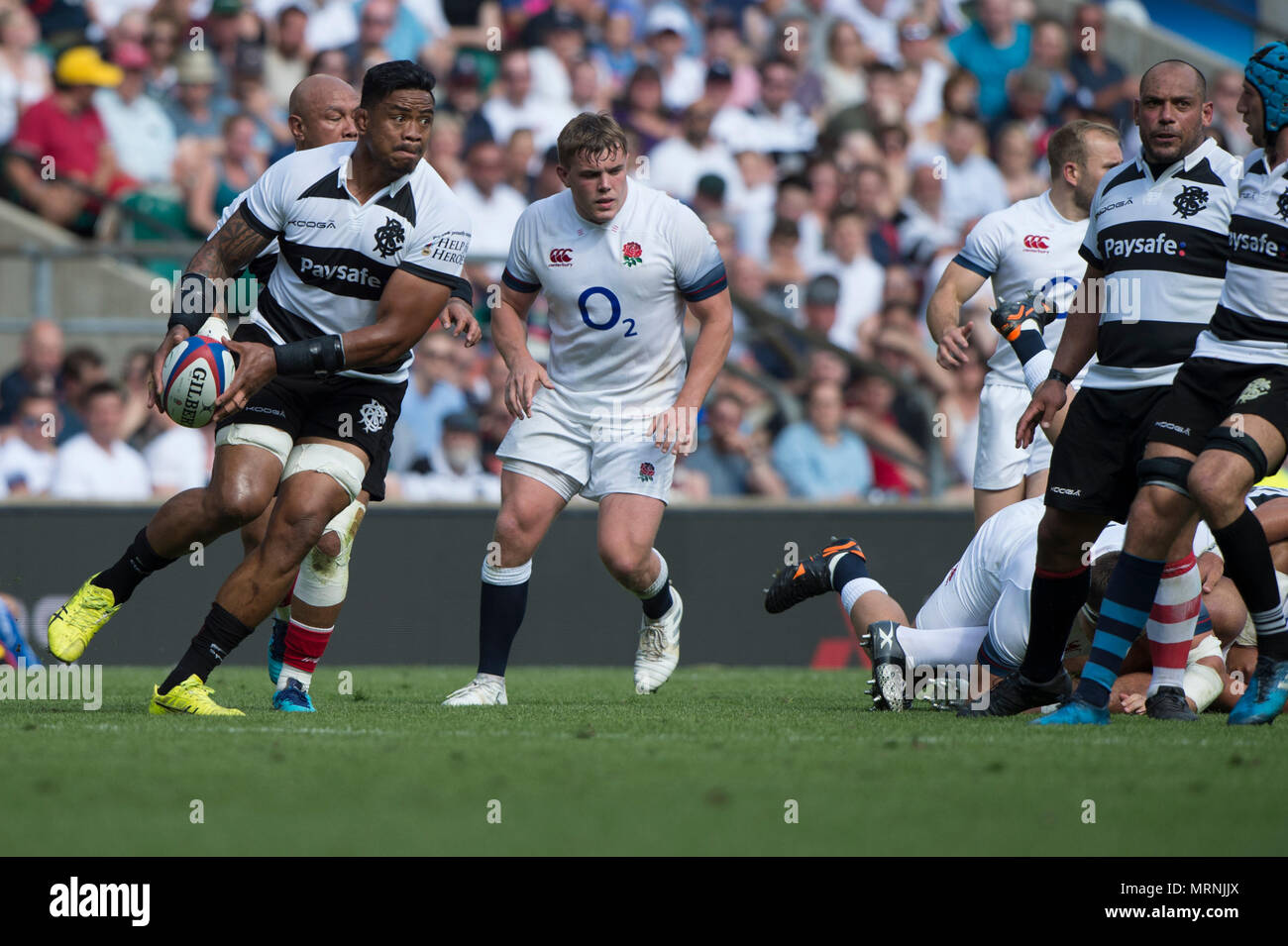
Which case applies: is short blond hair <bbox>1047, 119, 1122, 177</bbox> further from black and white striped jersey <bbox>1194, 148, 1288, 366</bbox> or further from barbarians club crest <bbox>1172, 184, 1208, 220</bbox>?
black and white striped jersey <bbox>1194, 148, 1288, 366</bbox>

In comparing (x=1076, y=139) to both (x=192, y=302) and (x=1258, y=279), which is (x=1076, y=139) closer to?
(x=1258, y=279)

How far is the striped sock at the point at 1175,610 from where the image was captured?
648 centimetres

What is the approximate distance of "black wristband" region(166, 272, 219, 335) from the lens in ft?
21.8

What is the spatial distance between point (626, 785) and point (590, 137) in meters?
3.49

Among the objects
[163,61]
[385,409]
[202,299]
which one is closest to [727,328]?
[385,409]

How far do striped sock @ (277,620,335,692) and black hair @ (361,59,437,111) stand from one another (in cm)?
216

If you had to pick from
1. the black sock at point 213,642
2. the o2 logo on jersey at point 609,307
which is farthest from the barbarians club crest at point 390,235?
the black sock at point 213,642

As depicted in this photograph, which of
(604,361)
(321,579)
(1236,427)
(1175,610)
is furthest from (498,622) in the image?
(1236,427)

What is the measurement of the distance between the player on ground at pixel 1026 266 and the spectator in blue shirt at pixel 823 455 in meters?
3.60

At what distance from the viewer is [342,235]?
6891 mm

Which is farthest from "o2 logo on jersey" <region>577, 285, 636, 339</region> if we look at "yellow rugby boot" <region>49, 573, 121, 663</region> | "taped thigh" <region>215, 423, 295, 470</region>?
"yellow rugby boot" <region>49, 573, 121, 663</region>

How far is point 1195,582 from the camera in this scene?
6508 mm

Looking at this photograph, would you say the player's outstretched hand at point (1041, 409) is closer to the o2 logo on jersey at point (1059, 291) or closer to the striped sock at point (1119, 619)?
the striped sock at point (1119, 619)
